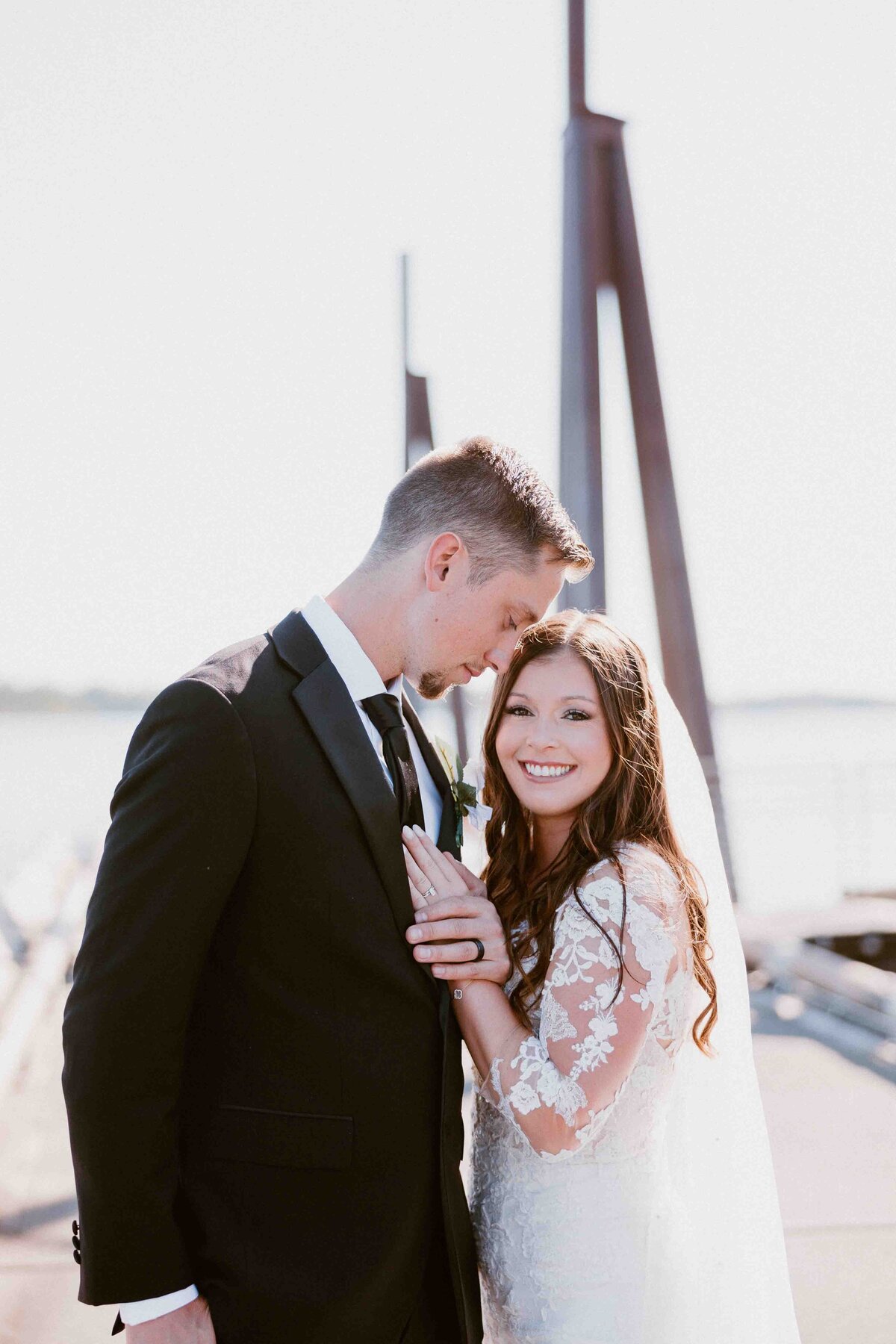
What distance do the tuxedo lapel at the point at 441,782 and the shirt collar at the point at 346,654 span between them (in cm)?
23

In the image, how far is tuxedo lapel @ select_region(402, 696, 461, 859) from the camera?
2053 millimetres

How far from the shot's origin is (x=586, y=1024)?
6.19 feet

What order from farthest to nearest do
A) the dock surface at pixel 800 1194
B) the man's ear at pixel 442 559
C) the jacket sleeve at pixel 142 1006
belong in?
1. the dock surface at pixel 800 1194
2. the man's ear at pixel 442 559
3. the jacket sleeve at pixel 142 1006

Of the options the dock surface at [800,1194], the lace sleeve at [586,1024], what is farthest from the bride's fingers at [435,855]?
the dock surface at [800,1194]

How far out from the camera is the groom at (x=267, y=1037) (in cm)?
150

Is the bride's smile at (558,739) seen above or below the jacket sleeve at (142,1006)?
above

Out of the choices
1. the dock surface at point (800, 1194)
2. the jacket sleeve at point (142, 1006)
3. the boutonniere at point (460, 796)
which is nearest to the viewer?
the jacket sleeve at point (142, 1006)

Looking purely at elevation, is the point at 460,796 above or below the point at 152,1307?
above

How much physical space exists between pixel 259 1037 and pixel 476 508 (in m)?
1.08

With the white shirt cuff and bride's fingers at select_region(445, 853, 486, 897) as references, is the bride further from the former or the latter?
the white shirt cuff

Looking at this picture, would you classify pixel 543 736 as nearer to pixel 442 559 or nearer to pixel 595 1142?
pixel 442 559

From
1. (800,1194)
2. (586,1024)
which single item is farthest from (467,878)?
(800,1194)

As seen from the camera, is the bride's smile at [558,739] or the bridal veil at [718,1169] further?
the bride's smile at [558,739]

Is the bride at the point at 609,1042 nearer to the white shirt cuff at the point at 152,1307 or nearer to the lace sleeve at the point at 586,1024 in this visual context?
the lace sleeve at the point at 586,1024
